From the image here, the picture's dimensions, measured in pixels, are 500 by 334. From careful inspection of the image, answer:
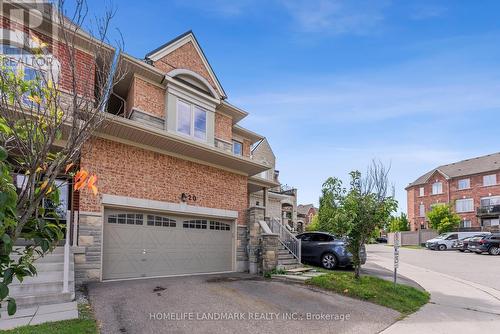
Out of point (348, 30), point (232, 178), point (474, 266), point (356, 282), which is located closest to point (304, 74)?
point (348, 30)

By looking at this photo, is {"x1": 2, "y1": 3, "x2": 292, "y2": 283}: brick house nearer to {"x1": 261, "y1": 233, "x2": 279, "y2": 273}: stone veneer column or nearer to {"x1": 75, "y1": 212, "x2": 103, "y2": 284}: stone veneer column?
{"x1": 75, "y1": 212, "x2": 103, "y2": 284}: stone veneer column

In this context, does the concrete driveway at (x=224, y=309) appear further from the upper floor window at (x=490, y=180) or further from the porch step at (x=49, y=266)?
the upper floor window at (x=490, y=180)

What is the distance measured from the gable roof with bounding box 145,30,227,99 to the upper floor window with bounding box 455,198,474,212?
41541 millimetres

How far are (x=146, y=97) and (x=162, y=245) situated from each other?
5.75 m

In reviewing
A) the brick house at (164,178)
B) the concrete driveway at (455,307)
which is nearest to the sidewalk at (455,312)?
the concrete driveway at (455,307)

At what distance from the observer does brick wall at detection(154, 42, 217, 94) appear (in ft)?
48.0

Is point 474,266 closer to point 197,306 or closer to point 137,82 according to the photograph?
point 197,306

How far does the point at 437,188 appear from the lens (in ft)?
162

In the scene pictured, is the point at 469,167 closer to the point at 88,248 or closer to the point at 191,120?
the point at 191,120

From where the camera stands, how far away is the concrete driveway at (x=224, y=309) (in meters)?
6.88

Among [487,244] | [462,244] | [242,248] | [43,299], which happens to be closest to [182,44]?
[242,248]

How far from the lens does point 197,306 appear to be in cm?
809

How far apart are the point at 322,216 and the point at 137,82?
8657 millimetres

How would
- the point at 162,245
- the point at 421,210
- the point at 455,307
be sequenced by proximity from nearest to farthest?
1. the point at 455,307
2. the point at 162,245
3. the point at 421,210
